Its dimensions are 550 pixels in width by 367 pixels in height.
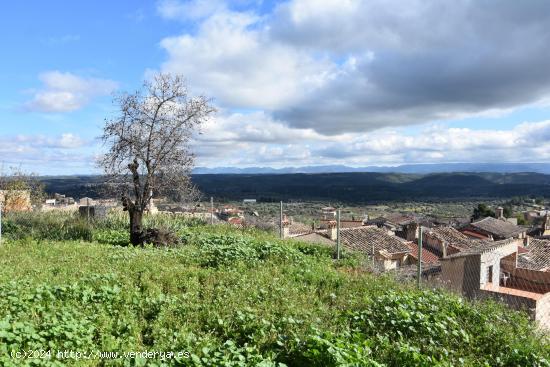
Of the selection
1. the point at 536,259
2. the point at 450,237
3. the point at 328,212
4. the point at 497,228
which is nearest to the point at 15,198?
the point at 328,212

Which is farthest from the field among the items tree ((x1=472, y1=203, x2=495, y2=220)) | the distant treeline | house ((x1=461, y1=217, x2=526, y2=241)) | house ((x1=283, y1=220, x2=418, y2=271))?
the distant treeline

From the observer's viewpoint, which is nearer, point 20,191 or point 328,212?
point 20,191

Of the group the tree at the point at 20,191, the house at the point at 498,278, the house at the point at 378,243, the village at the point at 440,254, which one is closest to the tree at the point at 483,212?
the village at the point at 440,254

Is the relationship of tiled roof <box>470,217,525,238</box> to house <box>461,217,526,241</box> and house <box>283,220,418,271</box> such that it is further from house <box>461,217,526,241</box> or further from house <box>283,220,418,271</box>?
house <box>283,220,418,271</box>

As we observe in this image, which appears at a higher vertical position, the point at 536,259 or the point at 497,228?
the point at 536,259

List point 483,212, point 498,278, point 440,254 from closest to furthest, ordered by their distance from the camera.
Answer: point 498,278 < point 440,254 < point 483,212

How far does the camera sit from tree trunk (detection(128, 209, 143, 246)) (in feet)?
44.0

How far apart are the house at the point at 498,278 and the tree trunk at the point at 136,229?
949 cm

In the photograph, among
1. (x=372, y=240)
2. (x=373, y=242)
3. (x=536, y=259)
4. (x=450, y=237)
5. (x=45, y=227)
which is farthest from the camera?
(x=450, y=237)

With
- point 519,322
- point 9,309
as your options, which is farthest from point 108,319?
point 519,322

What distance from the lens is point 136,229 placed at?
13.6 meters

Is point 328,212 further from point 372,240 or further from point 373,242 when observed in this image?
point 373,242

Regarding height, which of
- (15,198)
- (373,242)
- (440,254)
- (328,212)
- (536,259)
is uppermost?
(15,198)

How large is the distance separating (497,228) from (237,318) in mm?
42707
